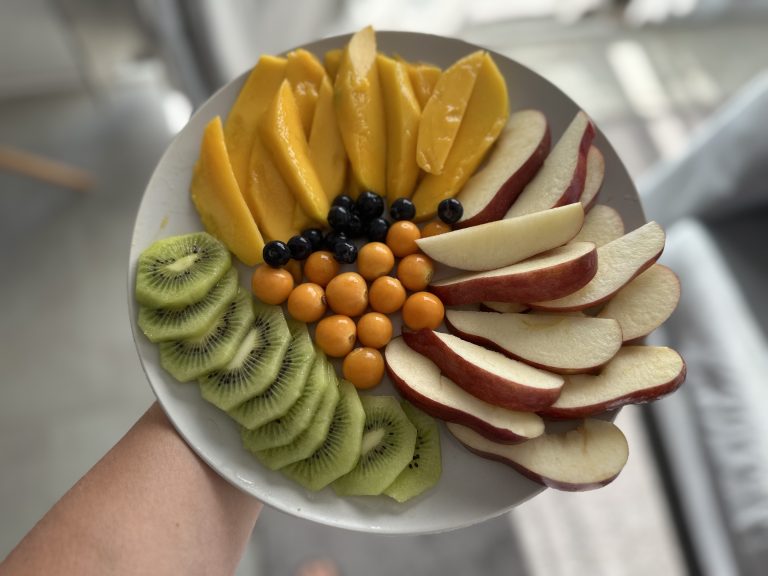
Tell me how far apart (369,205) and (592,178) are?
1.59ft

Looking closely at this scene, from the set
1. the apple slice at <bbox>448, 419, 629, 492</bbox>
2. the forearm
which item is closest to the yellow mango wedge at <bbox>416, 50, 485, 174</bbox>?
the apple slice at <bbox>448, 419, 629, 492</bbox>

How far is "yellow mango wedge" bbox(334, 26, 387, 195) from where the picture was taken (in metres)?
1.30

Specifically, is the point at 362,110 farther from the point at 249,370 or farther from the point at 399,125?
the point at 249,370

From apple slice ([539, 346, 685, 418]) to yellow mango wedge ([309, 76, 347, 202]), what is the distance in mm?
639

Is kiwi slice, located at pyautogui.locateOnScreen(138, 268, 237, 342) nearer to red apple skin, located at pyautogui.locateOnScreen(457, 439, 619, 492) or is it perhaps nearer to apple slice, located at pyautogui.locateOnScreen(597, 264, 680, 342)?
red apple skin, located at pyautogui.locateOnScreen(457, 439, 619, 492)

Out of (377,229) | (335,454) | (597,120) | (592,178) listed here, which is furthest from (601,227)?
(597,120)

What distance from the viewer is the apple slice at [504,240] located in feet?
3.94

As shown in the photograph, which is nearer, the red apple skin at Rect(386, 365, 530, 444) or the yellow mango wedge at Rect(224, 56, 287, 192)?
the red apple skin at Rect(386, 365, 530, 444)

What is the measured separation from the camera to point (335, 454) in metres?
1.17

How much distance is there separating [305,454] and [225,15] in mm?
1378

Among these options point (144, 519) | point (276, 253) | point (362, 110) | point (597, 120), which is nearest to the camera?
point (144, 519)

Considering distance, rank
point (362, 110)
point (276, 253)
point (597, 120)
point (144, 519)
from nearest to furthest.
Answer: point (144, 519) → point (276, 253) → point (362, 110) → point (597, 120)

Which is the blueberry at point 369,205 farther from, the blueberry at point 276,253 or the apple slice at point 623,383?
→ the apple slice at point 623,383

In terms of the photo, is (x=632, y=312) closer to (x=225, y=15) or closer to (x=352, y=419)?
(x=352, y=419)
